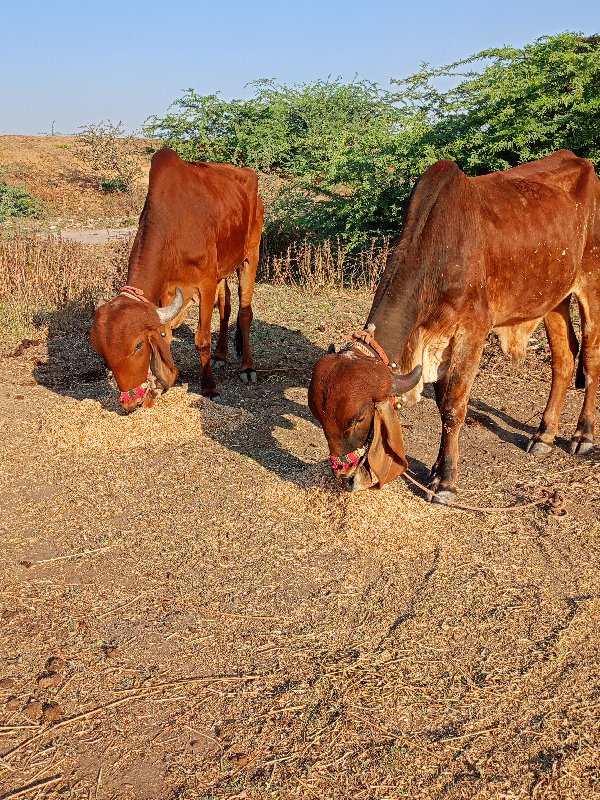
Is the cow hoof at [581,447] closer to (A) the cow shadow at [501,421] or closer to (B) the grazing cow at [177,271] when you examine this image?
(A) the cow shadow at [501,421]

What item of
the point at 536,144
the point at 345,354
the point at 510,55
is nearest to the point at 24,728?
the point at 345,354

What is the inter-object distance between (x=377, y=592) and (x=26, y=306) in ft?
26.2

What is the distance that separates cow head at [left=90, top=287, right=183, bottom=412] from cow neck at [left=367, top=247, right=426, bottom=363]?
2112 millimetres

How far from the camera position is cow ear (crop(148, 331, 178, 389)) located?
260 inches

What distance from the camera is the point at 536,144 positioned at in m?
11.0

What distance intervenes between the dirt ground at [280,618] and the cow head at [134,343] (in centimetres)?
38

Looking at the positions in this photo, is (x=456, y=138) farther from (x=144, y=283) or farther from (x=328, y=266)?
(x=144, y=283)

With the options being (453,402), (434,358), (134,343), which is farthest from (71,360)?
(453,402)

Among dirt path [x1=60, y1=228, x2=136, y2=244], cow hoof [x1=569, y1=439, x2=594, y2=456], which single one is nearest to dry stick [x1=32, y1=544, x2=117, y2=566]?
cow hoof [x1=569, y1=439, x2=594, y2=456]

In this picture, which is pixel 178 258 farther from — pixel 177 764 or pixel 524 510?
pixel 177 764

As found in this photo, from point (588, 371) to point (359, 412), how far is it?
297cm

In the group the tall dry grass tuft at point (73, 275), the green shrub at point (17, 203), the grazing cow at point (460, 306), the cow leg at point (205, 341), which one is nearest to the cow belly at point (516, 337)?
the grazing cow at point (460, 306)

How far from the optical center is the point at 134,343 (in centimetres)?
638

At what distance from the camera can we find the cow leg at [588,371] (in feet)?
21.3
